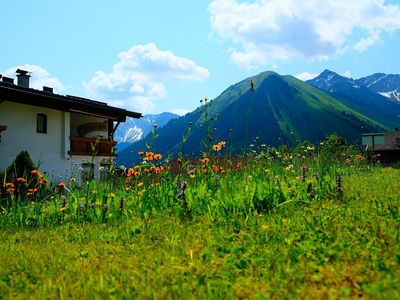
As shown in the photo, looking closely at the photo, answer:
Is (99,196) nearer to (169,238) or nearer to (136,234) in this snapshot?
(136,234)

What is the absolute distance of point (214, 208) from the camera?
6.18 metres

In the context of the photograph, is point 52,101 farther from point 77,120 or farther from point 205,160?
point 205,160

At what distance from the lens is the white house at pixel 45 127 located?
2294 centimetres

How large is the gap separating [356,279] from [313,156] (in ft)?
29.4

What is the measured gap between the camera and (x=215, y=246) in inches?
175

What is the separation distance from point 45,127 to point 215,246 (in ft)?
76.5

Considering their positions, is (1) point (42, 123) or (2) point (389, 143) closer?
(1) point (42, 123)

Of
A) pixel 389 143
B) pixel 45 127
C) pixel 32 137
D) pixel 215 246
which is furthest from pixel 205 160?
pixel 389 143

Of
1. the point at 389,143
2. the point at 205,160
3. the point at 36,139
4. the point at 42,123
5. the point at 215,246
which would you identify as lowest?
the point at 215,246

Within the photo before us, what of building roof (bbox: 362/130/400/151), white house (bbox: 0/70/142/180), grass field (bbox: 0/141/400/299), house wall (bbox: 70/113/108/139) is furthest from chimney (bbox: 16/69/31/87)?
building roof (bbox: 362/130/400/151)

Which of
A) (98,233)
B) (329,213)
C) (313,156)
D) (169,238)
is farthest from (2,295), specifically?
(313,156)

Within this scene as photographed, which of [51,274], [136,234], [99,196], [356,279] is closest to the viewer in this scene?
[356,279]

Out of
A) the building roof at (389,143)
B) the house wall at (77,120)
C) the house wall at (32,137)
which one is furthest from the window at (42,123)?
the building roof at (389,143)

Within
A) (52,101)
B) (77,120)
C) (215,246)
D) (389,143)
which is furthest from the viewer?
(389,143)
